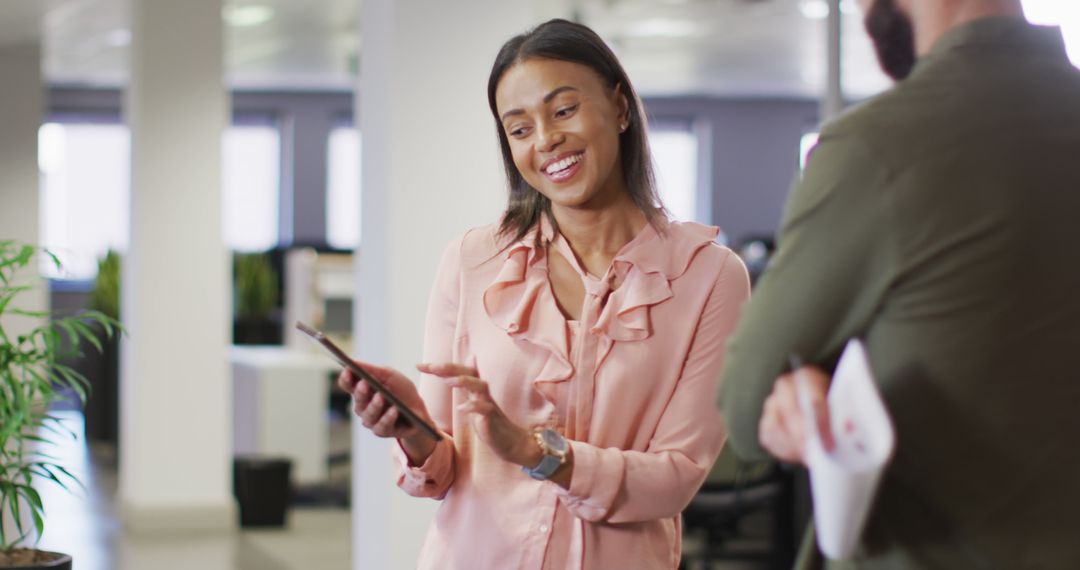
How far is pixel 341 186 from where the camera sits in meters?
17.5

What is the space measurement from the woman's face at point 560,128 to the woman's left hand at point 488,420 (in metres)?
0.33

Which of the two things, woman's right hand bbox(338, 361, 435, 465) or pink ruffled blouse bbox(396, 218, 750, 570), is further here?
pink ruffled blouse bbox(396, 218, 750, 570)

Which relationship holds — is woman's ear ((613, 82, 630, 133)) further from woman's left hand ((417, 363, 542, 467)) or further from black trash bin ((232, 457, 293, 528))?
black trash bin ((232, 457, 293, 528))

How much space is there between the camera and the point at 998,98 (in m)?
1.14

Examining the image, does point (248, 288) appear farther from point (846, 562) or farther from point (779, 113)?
point (846, 562)

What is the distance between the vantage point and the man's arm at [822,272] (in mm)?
1118

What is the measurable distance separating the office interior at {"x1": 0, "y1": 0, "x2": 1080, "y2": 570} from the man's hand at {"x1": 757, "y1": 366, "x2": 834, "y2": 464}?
1017 mm

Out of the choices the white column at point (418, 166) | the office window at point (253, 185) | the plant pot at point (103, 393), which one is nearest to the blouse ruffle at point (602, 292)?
the white column at point (418, 166)

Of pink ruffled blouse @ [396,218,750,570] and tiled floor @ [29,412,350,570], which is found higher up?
pink ruffled blouse @ [396,218,750,570]

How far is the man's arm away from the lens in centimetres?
112

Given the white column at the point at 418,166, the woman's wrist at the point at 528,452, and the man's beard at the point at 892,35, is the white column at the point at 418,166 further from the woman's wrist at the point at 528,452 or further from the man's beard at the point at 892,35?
the man's beard at the point at 892,35

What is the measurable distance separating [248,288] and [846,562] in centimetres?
1040

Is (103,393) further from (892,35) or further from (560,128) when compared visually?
(892,35)

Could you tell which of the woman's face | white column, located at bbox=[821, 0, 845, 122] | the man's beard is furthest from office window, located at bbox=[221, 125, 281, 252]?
the man's beard
